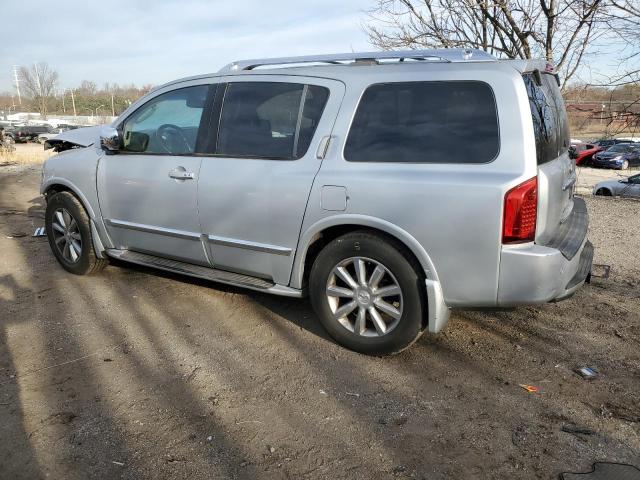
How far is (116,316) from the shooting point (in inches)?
164

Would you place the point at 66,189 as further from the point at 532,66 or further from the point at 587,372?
the point at 587,372

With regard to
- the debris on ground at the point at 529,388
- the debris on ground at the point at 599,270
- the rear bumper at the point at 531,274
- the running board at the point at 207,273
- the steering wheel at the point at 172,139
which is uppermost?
the steering wheel at the point at 172,139

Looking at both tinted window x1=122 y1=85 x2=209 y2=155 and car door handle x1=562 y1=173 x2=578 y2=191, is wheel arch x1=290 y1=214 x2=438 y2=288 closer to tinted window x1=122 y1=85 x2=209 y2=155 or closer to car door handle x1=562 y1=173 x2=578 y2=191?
Result: car door handle x1=562 y1=173 x2=578 y2=191

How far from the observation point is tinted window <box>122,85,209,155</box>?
163 inches

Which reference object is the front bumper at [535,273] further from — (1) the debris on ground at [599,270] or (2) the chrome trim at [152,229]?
(2) the chrome trim at [152,229]

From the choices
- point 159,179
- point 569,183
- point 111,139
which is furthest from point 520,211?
point 111,139

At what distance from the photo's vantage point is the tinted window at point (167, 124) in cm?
414

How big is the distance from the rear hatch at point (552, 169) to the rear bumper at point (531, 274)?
0.35 ft

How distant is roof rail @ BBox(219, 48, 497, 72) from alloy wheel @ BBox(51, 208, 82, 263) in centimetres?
214

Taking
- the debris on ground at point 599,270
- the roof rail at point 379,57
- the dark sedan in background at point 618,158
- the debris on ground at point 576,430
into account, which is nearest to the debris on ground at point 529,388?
the debris on ground at point 576,430

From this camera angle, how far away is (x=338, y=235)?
351cm

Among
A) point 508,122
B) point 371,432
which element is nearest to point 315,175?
point 508,122

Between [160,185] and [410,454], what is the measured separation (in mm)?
2790

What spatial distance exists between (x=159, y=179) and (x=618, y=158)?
31737mm
